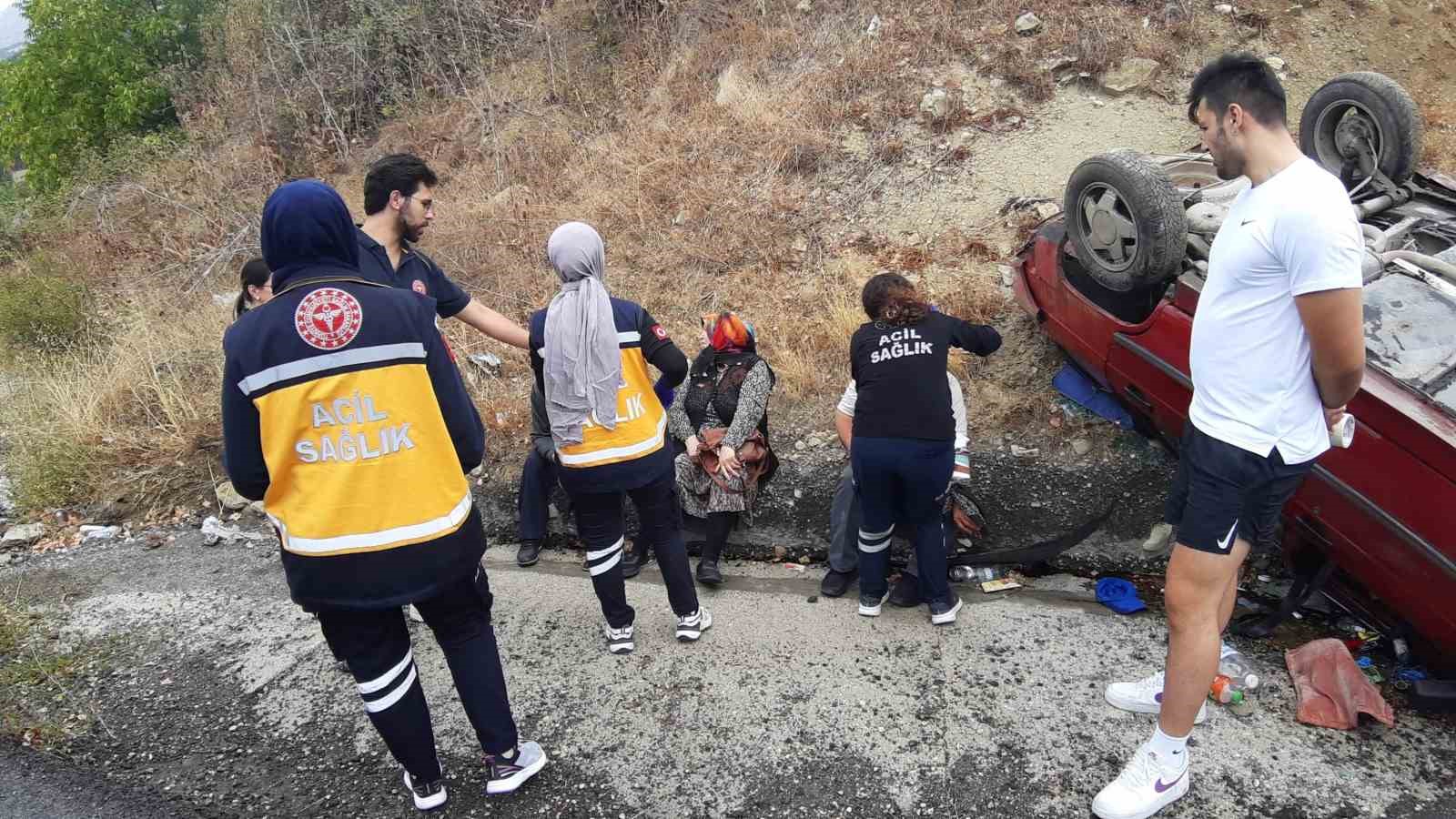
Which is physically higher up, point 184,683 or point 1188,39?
point 1188,39

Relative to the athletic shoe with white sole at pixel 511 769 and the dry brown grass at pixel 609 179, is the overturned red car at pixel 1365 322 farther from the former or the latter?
the athletic shoe with white sole at pixel 511 769

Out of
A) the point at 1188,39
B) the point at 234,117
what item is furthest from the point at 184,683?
the point at 234,117

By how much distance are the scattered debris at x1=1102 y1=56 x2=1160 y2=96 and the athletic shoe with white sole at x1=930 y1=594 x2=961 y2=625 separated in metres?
5.54

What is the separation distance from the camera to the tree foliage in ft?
55.0

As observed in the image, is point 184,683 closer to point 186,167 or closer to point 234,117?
point 186,167

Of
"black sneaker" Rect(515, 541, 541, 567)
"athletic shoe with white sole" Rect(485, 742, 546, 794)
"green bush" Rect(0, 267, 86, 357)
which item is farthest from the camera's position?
"green bush" Rect(0, 267, 86, 357)

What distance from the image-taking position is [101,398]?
5918 mm

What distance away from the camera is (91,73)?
1756 centimetres

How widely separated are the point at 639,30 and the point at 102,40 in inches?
554

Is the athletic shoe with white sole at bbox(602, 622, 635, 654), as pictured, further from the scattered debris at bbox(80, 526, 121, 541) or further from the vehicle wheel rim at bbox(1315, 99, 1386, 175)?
the vehicle wheel rim at bbox(1315, 99, 1386, 175)

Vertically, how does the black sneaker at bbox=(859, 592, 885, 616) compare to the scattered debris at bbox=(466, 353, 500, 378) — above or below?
below

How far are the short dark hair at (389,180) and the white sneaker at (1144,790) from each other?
10.2ft

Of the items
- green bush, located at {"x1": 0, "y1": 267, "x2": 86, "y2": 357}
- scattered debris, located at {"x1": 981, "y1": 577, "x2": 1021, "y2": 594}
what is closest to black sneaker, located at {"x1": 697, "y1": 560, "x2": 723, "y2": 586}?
scattered debris, located at {"x1": 981, "y1": 577, "x2": 1021, "y2": 594}

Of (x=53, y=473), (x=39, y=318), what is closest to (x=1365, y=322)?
(x=53, y=473)
